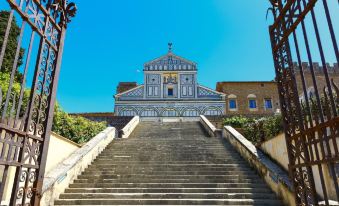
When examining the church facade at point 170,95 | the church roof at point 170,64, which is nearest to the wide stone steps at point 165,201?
the church facade at point 170,95

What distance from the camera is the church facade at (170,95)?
112 ft

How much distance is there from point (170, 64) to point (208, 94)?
6.44m

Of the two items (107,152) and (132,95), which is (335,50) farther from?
(132,95)

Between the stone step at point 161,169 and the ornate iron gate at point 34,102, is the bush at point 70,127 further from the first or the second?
the ornate iron gate at point 34,102

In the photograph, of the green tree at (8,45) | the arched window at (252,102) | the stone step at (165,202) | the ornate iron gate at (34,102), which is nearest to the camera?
the ornate iron gate at (34,102)

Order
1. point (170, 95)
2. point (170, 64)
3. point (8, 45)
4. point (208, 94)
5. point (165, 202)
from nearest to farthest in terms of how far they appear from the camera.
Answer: point (165, 202), point (8, 45), point (208, 94), point (170, 95), point (170, 64)

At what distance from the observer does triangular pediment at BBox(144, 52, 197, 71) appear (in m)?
37.1

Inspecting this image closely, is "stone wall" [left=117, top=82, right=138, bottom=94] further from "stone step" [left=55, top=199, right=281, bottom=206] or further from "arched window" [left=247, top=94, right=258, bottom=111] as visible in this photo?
"stone step" [left=55, top=199, right=281, bottom=206]

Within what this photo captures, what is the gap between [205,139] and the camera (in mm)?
12719

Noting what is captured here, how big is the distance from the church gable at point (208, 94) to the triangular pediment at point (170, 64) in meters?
3.37

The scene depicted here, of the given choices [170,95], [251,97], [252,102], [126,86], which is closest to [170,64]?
[170,95]

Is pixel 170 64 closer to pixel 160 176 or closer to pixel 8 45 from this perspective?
pixel 8 45

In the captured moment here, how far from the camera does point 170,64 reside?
3744cm

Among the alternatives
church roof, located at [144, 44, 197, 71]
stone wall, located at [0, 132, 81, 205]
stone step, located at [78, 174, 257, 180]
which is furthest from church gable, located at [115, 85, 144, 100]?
stone step, located at [78, 174, 257, 180]
